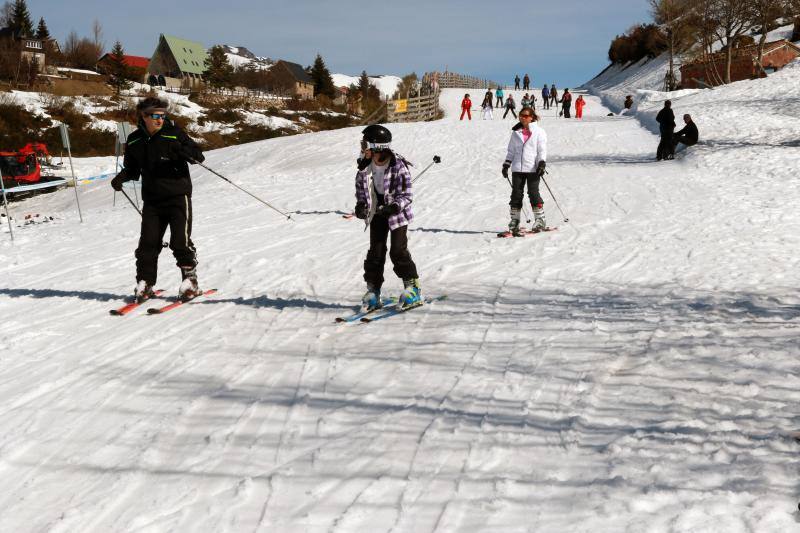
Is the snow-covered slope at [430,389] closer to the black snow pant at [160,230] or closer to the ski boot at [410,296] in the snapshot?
the ski boot at [410,296]

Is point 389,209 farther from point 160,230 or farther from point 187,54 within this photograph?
point 187,54

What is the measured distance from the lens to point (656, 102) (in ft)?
113

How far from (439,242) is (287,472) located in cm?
670

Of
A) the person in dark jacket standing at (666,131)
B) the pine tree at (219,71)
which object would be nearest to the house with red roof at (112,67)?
the pine tree at (219,71)

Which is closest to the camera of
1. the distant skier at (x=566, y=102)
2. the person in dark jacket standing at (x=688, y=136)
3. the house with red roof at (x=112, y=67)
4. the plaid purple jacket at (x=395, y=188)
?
the plaid purple jacket at (x=395, y=188)

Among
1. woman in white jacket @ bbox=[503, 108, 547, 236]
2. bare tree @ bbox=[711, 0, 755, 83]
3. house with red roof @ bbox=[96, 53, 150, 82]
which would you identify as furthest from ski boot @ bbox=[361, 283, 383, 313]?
house with red roof @ bbox=[96, 53, 150, 82]

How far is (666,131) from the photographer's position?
17281 millimetres

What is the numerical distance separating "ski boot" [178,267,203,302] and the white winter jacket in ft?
16.3

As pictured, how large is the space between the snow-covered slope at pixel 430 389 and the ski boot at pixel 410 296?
6.7 inches

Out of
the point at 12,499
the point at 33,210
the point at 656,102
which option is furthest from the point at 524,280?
the point at 656,102

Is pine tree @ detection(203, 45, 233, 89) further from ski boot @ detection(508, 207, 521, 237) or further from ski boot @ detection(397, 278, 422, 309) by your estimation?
ski boot @ detection(397, 278, 422, 309)

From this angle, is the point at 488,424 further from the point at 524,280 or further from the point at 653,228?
the point at 653,228

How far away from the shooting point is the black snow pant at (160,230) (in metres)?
6.39

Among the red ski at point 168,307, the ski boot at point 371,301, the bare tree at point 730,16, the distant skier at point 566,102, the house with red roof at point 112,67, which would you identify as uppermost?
the house with red roof at point 112,67
